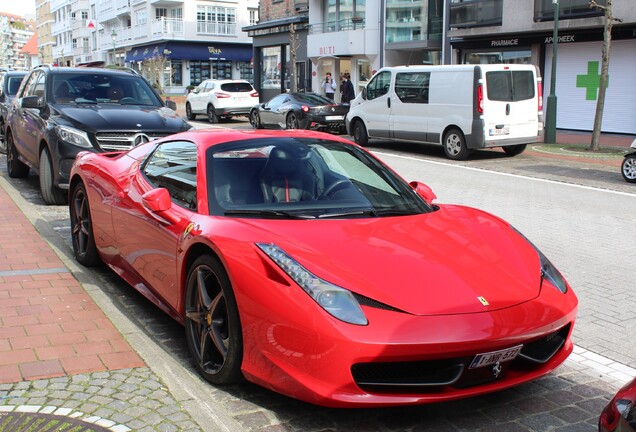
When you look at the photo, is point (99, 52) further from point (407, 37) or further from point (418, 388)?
point (418, 388)

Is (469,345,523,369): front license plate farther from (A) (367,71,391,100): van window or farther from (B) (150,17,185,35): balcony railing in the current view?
(B) (150,17,185,35): balcony railing

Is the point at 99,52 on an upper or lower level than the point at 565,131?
upper

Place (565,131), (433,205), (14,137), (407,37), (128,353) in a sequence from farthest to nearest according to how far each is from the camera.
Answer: (407,37) → (565,131) → (14,137) → (433,205) → (128,353)

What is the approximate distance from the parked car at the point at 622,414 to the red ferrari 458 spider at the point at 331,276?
32.7 inches

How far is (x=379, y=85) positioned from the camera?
18.3m

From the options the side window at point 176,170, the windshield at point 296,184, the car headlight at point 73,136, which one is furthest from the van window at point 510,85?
the side window at point 176,170

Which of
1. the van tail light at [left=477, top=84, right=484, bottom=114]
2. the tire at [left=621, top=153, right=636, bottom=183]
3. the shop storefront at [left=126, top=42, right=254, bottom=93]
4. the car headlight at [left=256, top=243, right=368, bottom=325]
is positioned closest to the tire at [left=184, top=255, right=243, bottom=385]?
the car headlight at [left=256, top=243, right=368, bottom=325]

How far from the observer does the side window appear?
4.34 metres

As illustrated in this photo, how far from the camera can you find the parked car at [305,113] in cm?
2214

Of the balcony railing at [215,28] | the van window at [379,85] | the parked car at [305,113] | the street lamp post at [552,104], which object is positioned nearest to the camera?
the van window at [379,85]

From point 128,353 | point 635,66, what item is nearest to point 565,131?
point 635,66

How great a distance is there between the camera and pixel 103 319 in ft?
15.4

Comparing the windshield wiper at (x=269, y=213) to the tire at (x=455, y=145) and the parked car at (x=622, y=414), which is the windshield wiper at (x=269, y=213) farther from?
the tire at (x=455, y=145)

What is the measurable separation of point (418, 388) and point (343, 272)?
2.05ft
